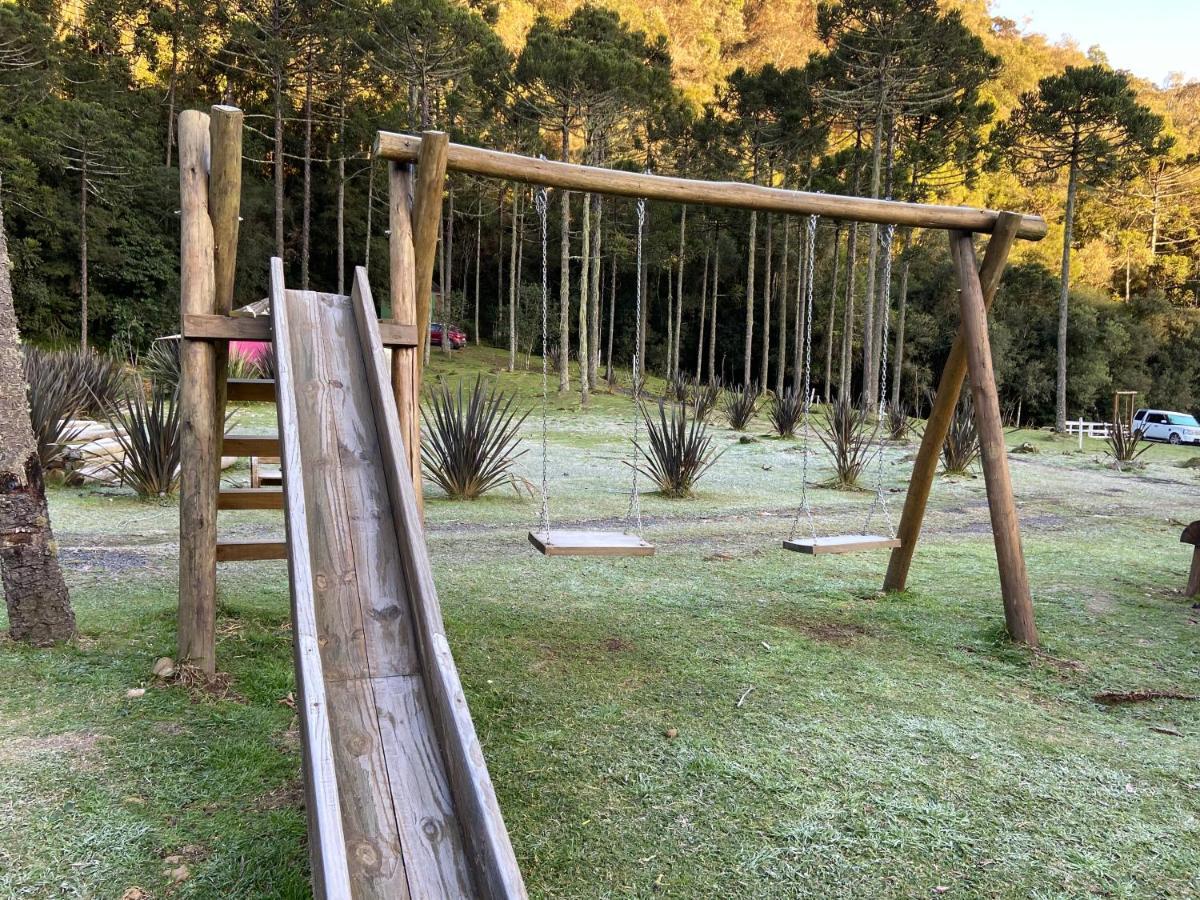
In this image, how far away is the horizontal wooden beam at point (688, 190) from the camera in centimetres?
290

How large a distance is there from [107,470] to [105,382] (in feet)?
10.9

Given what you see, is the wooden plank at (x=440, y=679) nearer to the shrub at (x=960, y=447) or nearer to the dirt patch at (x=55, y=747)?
the dirt patch at (x=55, y=747)

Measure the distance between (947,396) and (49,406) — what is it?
617 centimetres

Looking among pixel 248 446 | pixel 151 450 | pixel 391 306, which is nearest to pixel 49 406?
pixel 151 450

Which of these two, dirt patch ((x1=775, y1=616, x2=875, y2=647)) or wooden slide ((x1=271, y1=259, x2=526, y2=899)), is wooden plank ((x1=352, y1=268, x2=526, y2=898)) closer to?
wooden slide ((x1=271, y1=259, x2=526, y2=899))

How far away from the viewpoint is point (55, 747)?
207cm

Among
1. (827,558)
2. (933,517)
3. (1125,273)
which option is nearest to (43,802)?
(827,558)

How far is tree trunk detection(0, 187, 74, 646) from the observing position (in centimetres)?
253

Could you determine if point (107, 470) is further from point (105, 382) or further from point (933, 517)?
point (933, 517)

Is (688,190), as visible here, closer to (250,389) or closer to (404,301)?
(404,301)

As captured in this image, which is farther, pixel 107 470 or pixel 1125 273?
pixel 1125 273

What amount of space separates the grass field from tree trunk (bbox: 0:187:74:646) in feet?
0.39

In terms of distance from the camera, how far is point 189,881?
1.62 m

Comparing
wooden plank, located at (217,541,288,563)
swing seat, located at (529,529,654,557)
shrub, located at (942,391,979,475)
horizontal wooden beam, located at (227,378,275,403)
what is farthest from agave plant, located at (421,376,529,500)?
shrub, located at (942,391,979,475)
